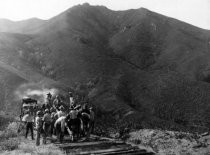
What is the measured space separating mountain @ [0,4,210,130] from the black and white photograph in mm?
223

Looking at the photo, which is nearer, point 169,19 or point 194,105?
point 194,105

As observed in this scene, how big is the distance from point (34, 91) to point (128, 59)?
49636 millimetres

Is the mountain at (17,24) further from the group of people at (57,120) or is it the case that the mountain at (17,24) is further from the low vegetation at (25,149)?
the low vegetation at (25,149)

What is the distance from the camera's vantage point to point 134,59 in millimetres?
91250

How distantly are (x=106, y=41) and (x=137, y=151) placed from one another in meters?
89.4

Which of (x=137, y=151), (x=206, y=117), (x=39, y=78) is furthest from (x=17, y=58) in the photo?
(x=137, y=151)

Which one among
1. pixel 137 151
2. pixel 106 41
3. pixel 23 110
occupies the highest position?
pixel 106 41

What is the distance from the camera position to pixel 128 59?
Result: 91.6 metres

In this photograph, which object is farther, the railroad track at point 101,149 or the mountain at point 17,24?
the mountain at point 17,24

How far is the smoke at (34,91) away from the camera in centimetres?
4331

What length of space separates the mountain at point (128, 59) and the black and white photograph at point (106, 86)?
0.22 metres

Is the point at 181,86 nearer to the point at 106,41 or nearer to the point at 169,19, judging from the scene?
the point at 106,41

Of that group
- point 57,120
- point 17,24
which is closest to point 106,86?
point 57,120

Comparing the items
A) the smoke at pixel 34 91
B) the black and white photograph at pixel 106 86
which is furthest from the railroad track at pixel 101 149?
the smoke at pixel 34 91
